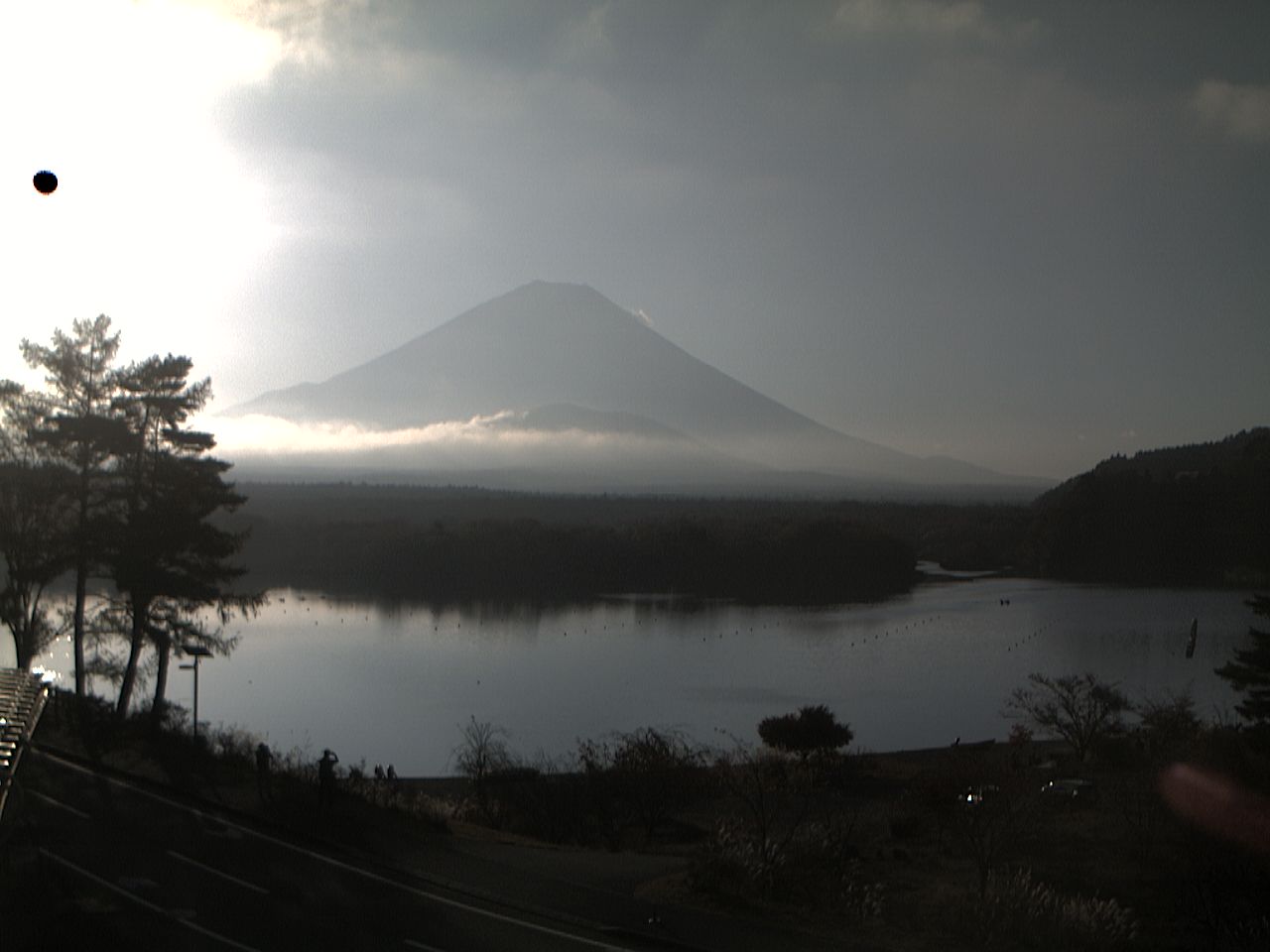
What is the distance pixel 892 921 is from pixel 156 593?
43.1 feet

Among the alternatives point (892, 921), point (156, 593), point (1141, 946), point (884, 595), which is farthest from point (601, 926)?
point (884, 595)

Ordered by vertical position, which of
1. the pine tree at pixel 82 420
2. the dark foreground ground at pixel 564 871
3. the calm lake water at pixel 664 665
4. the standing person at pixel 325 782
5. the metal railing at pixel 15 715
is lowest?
the calm lake water at pixel 664 665

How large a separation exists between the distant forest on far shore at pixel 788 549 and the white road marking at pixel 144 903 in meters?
43.7

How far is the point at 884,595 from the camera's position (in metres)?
59.5

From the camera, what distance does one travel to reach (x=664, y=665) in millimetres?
34875

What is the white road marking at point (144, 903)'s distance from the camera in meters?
6.98

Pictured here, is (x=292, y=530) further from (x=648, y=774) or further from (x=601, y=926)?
(x=601, y=926)

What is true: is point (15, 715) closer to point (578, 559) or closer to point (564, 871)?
point (564, 871)

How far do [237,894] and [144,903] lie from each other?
604 mm

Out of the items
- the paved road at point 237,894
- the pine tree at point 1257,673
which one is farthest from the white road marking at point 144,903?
the pine tree at point 1257,673

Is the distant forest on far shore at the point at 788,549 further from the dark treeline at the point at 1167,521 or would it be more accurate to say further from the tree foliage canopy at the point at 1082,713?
the tree foliage canopy at the point at 1082,713

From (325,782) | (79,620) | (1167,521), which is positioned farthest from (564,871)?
(1167,521)

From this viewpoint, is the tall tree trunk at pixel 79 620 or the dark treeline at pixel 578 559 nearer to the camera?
the tall tree trunk at pixel 79 620

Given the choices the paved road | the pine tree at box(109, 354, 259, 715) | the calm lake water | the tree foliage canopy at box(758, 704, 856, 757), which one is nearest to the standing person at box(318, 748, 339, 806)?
the paved road
